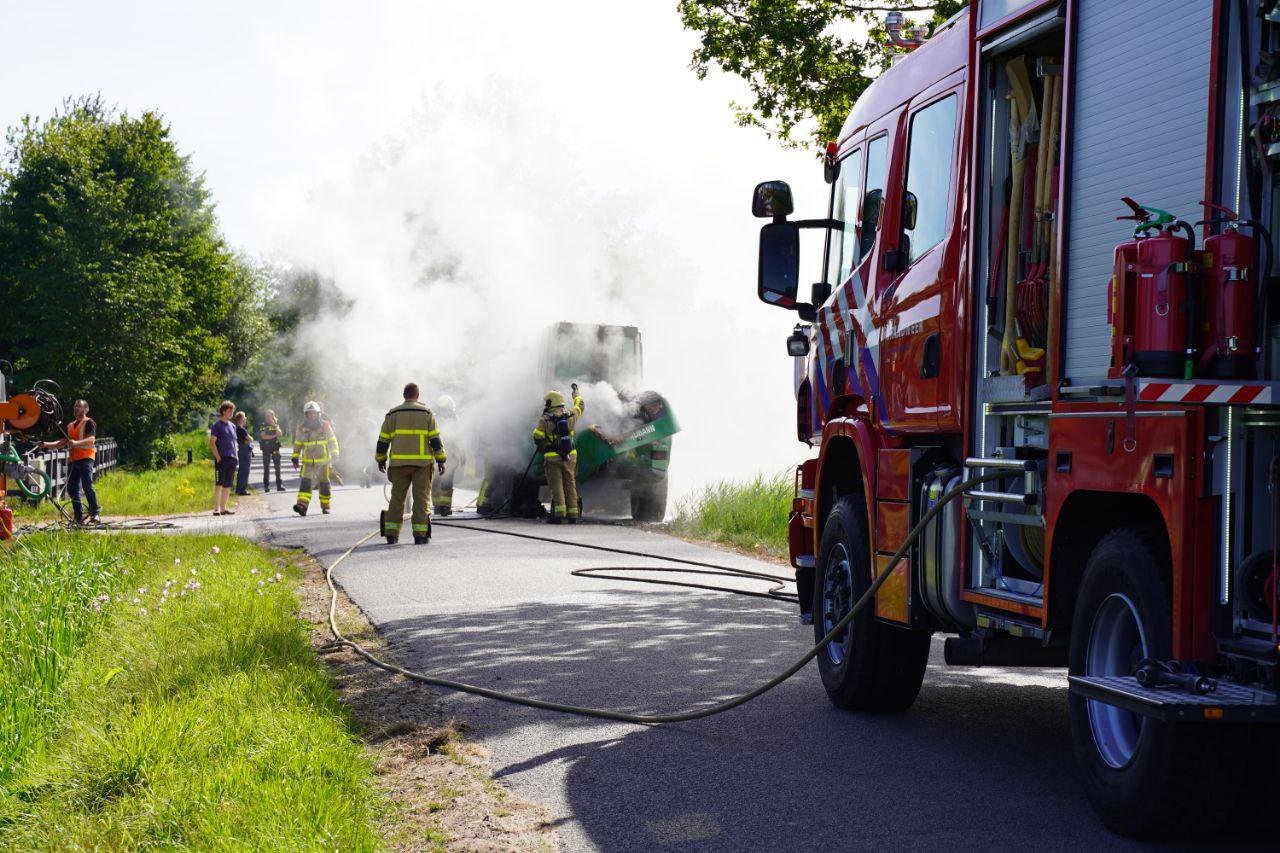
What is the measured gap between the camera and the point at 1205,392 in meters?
3.91

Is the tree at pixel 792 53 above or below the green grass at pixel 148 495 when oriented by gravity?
above

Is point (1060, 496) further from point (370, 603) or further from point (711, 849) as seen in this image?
point (370, 603)

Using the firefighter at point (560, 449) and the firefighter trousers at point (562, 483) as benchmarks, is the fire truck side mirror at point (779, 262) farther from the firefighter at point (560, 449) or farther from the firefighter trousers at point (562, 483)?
the firefighter trousers at point (562, 483)

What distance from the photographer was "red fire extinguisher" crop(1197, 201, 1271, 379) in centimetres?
392

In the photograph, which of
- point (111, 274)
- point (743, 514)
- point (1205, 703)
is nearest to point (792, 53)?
point (743, 514)

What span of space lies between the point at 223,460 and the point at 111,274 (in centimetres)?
1186

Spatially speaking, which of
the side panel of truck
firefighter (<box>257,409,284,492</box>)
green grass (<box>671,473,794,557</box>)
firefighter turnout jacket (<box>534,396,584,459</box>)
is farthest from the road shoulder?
firefighter (<box>257,409,284,492</box>)

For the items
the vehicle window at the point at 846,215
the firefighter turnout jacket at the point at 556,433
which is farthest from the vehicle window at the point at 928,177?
the firefighter turnout jacket at the point at 556,433

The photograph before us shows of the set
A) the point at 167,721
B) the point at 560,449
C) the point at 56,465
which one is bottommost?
the point at 167,721

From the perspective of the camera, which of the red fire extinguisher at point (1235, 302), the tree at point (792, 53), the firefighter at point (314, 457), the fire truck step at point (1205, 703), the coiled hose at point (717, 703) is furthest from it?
the firefighter at point (314, 457)

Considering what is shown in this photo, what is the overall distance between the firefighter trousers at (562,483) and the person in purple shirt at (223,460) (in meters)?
5.62

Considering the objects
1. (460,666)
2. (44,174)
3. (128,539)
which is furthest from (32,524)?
(44,174)

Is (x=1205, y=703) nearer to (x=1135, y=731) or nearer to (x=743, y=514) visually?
(x=1135, y=731)

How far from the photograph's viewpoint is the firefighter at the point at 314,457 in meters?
21.3
